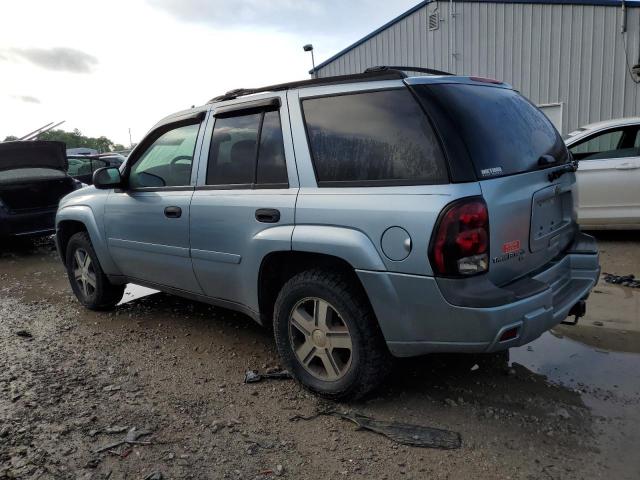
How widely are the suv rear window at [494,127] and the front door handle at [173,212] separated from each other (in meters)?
1.92

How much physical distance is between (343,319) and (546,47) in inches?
482

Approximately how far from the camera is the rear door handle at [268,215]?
3077 millimetres

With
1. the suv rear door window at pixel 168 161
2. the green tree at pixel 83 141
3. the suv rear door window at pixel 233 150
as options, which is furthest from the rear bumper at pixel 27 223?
the green tree at pixel 83 141

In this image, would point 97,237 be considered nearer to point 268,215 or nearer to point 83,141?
point 268,215

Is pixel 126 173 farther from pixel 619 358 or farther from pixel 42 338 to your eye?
pixel 619 358

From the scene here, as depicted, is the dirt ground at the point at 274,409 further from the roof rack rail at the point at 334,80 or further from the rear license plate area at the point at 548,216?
the roof rack rail at the point at 334,80

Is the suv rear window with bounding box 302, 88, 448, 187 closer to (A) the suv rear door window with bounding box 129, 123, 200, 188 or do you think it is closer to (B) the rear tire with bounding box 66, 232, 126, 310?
(A) the suv rear door window with bounding box 129, 123, 200, 188

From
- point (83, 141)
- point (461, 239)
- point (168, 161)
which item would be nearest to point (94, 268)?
point (168, 161)

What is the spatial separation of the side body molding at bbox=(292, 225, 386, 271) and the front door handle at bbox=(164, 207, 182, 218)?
3.81 ft

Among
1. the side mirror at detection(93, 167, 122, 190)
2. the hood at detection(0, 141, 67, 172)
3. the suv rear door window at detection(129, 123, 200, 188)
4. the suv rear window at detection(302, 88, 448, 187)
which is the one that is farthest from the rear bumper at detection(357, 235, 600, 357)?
the hood at detection(0, 141, 67, 172)

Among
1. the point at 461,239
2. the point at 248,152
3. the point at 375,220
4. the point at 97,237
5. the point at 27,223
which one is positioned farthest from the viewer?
the point at 27,223

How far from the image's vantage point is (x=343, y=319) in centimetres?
286

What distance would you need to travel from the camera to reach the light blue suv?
2.49 meters

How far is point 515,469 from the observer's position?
241cm
